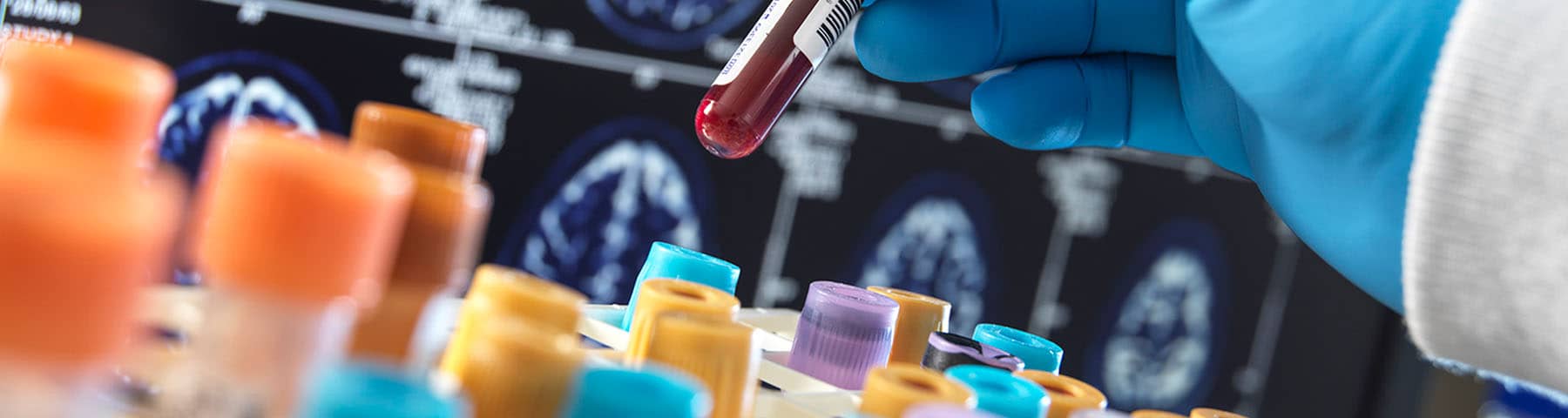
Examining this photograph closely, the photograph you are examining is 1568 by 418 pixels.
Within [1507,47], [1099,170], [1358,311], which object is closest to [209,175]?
[1507,47]

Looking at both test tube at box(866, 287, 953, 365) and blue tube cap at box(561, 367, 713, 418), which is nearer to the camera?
blue tube cap at box(561, 367, 713, 418)

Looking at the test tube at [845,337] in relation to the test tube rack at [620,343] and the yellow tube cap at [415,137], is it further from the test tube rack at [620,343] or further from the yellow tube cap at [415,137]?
the yellow tube cap at [415,137]

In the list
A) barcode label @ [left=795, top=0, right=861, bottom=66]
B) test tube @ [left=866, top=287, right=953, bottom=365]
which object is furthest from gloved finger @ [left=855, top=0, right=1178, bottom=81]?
test tube @ [left=866, top=287, right=953, bottom=365]


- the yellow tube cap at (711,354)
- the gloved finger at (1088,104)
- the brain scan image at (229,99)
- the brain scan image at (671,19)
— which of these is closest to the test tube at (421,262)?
the yellow tube cap at (711,354)

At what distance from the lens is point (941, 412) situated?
578 millimetres

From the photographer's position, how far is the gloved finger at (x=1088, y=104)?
51.4 inches

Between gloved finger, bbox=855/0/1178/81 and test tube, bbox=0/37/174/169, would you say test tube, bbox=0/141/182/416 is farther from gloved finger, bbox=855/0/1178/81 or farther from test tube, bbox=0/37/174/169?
gloved finger, bbox=855/0/1178/81

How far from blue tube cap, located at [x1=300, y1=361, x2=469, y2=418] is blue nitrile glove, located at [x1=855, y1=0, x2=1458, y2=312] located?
33.0 inches

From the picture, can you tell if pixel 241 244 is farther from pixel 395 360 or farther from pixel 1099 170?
pixel 1099 170

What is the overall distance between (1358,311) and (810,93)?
1719mm

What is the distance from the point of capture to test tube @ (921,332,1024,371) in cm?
82

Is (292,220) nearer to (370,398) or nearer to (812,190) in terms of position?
(370,398)

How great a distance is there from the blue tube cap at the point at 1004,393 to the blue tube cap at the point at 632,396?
21 centimetres

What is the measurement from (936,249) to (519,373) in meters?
1.78
